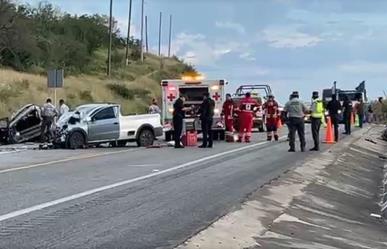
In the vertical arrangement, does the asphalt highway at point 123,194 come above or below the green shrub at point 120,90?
below

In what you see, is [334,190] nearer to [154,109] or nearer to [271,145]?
[271,145]

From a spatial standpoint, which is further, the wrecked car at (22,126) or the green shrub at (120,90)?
the green shrub at (120,90)

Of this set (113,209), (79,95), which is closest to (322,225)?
(113,209)

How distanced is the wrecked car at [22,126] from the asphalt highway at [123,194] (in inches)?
253

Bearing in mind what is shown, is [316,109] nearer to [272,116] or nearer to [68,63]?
[272,116]

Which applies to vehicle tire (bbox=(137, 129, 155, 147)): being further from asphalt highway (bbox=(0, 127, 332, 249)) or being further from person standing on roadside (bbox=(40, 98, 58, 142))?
asphalt highway (bbox=(0, 127, 332, 249))

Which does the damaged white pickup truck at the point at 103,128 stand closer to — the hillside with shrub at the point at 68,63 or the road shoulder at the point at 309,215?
the road shoulder at the point at 309,215

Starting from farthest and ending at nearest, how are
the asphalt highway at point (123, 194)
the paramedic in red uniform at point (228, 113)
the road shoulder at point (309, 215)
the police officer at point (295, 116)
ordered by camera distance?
the paramedic in red uniform at point (228, 113) → the police officer at point (295, 116) → the road shoulder at point (309, 215) → the asphalt highway at point (123, 194)

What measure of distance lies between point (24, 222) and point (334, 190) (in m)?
9.16

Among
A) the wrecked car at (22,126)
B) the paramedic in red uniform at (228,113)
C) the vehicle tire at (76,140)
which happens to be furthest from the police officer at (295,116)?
the wrecked car at (22,126)

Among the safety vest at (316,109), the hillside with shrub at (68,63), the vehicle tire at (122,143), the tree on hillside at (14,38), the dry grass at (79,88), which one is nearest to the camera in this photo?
the safety vest at (316,109)

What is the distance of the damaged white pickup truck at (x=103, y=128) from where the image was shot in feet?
89.0

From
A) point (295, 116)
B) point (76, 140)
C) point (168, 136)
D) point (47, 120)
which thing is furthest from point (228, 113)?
point (47, 120)

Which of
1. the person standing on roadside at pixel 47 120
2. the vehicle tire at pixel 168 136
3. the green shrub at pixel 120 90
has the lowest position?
the vehicle tire at pixel 168 136
